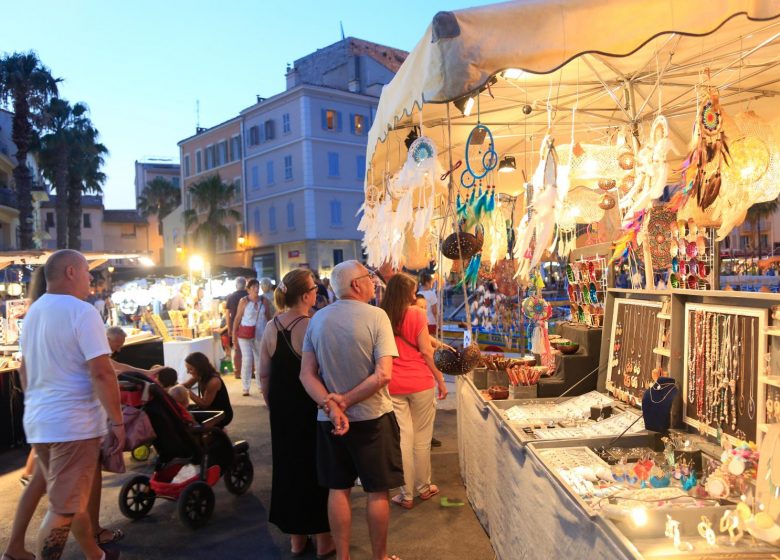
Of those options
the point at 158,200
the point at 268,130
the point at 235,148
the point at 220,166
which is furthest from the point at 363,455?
the point at 158,200

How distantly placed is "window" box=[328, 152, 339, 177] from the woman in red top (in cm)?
2899

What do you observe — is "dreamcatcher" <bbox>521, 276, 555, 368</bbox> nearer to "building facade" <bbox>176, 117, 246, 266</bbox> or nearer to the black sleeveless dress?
the black sleeveless dress

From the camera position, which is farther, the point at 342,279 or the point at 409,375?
the point at 409,375

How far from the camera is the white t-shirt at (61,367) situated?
2910 mm

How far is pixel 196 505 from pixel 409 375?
5.28ft

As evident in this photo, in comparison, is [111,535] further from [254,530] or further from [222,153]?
[222,153]

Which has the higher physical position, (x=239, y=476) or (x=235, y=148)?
(x=235, y=148)

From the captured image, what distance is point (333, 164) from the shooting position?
32.6 meters

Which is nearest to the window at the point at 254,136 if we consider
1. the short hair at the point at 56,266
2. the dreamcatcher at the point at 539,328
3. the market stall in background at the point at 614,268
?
the market stall in background at the point at 614,268

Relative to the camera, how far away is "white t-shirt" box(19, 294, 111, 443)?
2.91 meters

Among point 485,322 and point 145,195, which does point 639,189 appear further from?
point 145,195

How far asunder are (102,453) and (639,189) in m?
3.35

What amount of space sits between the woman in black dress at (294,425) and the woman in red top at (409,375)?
0.75 m

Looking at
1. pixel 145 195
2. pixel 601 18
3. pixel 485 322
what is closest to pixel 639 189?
pixel 601 18
